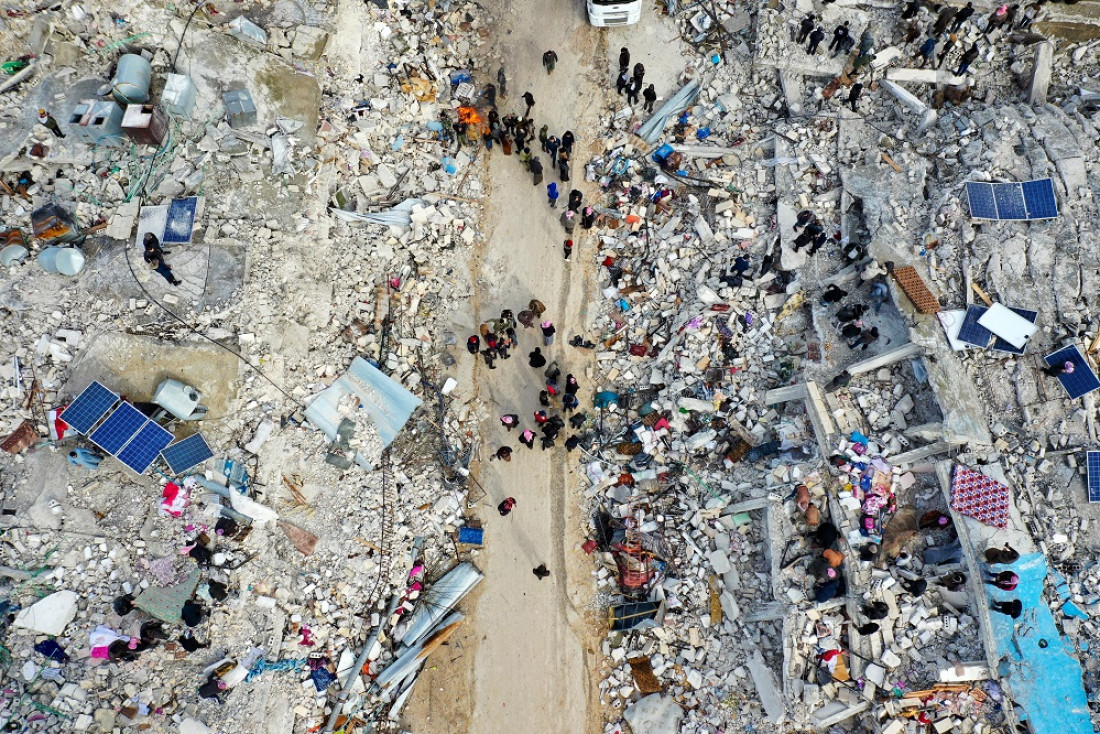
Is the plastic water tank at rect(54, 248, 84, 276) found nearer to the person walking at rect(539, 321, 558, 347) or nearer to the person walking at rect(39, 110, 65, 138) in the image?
the person walking at rect(39, 110, 65, 138)

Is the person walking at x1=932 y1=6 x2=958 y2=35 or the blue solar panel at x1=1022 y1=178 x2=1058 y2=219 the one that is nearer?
the blue solar panel at x1=1022 y1=178 x2=1058 y2=219

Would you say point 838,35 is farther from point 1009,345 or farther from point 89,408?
point 89,408

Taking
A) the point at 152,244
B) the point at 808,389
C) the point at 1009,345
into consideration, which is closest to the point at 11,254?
the point at 152,244

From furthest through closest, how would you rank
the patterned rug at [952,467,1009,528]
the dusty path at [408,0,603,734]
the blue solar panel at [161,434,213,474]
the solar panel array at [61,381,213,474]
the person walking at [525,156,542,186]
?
1. the person walking at [525,156,542,186]
2. the dusty path at [408,0,603,734]
3. the blue solar panel at [161,434,213,474]
4. the solar panel array at [61,381,213,474]
5. the patterned rug at [952,467,1009,528]

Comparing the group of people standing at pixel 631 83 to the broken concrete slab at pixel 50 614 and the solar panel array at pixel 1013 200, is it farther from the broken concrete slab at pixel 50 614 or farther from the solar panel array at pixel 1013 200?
the broken concrete slab at pixel 50 614

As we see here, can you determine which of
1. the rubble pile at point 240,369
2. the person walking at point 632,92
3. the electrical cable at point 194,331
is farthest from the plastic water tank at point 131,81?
the person walking at point 632,92

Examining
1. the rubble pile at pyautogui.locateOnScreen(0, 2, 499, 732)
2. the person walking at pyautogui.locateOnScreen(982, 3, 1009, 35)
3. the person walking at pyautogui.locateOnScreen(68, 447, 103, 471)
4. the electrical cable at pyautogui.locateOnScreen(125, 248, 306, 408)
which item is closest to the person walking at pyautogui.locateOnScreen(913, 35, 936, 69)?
the person walking at pyautogui.locateOnScreen(982, 3, 1009, 35)
